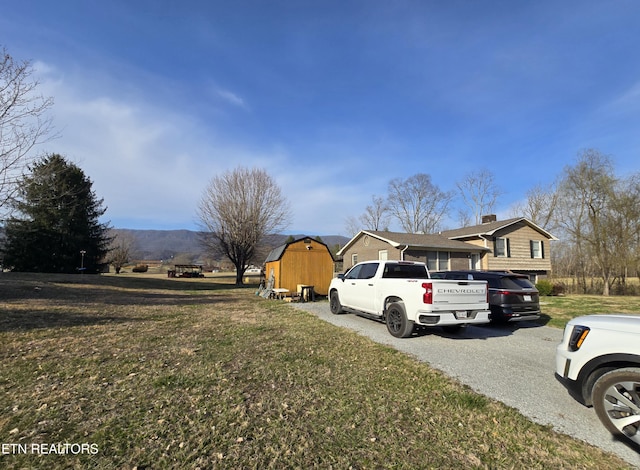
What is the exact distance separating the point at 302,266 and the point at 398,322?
30.0ft

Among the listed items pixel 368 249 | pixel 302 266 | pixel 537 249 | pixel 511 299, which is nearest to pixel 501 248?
pixel 537 249

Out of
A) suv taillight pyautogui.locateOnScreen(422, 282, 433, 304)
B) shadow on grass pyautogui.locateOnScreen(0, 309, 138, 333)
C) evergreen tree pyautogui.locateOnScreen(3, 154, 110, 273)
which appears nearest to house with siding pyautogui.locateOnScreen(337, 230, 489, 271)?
suv taillight pyautogui.locateOnScreen(422, 282, 433, 304)

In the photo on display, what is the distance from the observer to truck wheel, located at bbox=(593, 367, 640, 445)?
9.84 ft

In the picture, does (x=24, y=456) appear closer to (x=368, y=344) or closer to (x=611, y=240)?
(x=368, y=344)

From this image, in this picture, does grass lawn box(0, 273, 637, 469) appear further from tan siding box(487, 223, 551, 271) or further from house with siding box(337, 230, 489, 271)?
tan siding box(487, 223, 551, 271)

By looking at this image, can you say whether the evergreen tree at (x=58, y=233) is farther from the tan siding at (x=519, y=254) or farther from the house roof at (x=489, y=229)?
the tan siding at (x=519, y=254)

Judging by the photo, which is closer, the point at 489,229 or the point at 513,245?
the point at 489,229

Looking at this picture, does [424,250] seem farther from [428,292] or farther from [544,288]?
[428,292]

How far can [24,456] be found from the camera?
8.50 feet

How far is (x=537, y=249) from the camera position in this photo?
997 inches

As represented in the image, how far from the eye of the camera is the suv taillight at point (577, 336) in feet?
11.5

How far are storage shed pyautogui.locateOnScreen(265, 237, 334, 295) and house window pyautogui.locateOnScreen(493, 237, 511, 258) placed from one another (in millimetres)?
14312

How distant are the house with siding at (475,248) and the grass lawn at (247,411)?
16.4m

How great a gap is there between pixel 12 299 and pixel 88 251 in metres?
20.3
